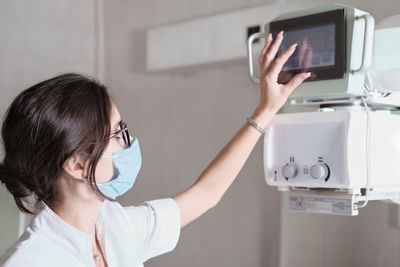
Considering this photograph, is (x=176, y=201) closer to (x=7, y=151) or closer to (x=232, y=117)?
(x=7, y=151)

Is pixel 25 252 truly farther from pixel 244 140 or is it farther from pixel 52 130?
pixel 244 140

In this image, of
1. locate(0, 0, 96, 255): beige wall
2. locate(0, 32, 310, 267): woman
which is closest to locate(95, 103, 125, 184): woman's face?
locate(0, 32, 310, 267): woman

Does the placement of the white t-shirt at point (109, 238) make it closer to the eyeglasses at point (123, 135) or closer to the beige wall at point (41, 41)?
the eyeglasses at point (123, 135)

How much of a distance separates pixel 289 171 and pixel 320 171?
0.31ft

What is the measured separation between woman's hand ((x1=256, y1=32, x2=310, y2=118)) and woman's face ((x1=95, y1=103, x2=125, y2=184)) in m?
0.43

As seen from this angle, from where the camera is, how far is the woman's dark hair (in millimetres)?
1220

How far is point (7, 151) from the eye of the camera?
4.30 feet

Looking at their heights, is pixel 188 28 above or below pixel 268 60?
above

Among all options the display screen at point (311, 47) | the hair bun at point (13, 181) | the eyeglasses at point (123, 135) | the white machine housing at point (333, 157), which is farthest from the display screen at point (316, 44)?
the hair bun at point (13, 181)

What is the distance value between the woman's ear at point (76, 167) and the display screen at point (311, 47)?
2.03ft

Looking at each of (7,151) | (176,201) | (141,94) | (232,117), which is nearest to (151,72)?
(141,94)

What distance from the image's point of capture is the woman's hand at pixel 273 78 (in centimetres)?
143

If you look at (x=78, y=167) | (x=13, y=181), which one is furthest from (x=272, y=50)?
(x=13, y=181)

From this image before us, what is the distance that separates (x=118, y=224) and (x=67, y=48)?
195 cm
